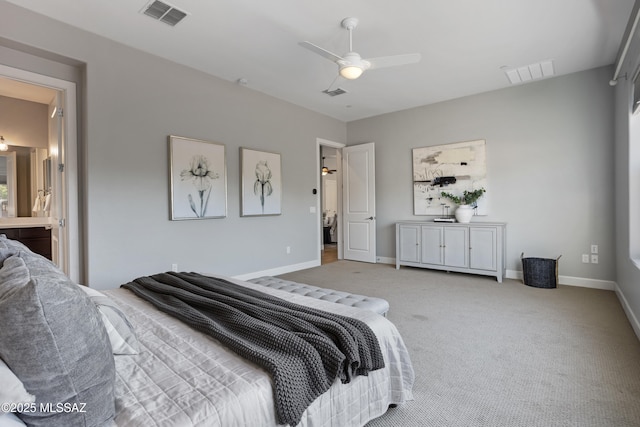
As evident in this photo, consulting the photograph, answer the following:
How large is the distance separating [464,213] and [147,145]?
446 centimetres

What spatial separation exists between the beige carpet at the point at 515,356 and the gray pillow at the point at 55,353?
1.30m

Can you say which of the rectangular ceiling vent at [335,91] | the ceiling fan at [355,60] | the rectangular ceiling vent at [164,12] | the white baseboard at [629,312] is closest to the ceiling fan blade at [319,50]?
the ceiling fan at [355,60]

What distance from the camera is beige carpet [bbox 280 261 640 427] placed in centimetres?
171

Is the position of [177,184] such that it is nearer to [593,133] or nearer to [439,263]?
[439,263]

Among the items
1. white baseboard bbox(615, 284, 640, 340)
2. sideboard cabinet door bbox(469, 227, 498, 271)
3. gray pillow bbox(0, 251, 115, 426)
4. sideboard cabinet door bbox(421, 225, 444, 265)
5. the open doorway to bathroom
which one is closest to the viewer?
gray pillow bbox(0, 251, 115, 426)

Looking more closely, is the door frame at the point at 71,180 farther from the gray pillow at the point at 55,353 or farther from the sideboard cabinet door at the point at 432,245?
the sideboard cabinet door at the point at 432,245

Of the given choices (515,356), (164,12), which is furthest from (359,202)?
(164,12)

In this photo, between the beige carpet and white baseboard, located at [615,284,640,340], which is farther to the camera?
white baseboard, located at [615,284,640,340]

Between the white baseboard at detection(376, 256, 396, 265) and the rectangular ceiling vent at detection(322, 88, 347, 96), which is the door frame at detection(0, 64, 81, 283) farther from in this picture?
the white baseboard at detection(376, 256, 396, 265)

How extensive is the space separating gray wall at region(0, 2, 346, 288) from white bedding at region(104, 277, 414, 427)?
2016 millimetres

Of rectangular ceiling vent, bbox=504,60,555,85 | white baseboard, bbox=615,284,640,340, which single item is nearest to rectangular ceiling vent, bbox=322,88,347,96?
rectangular ceiling vent, bbox=504,60,555,85

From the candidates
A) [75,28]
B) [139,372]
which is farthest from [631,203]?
[75,28]

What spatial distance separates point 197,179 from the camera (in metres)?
4.09

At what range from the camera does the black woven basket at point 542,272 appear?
13.6 feet
